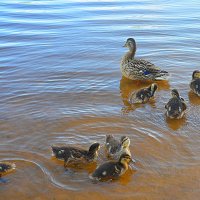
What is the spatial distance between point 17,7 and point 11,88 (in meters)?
7.24

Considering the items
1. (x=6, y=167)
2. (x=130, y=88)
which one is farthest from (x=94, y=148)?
(x=130, y=88)

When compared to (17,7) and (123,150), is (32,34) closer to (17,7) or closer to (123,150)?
(17,7)

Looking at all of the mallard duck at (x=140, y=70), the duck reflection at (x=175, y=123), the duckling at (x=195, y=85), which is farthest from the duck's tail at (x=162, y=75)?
the duck reflection at (x=175, y=123)

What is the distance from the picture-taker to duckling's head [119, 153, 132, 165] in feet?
13.9

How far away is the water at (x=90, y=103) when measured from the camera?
409 cm

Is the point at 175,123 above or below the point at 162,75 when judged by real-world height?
below

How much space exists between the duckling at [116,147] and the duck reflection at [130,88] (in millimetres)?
1174

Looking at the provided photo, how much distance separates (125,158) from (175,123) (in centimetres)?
134

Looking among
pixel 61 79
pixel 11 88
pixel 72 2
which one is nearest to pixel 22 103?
pixel 11 88

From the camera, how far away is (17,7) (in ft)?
43.2

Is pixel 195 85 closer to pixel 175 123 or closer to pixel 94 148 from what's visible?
pixel 175 123

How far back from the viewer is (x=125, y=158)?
4.27 meters

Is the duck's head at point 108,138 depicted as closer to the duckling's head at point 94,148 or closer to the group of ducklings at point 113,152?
the group of ducklings at point 113,152

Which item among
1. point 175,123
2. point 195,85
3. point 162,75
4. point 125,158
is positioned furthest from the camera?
point 162,75
